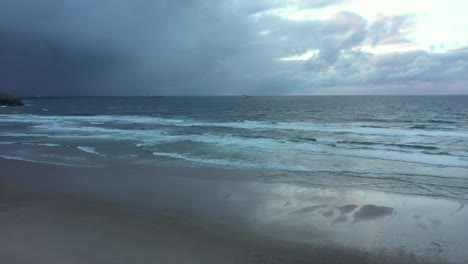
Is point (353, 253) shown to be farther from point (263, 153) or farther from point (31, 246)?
point (263, 153)

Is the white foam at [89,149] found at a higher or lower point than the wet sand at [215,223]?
higher

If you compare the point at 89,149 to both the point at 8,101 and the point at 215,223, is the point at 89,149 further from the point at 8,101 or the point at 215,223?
the point at 8,101

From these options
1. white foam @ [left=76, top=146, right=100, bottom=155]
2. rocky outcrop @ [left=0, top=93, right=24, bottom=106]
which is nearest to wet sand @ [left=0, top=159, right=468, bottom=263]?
white foam @ [left=76, top=146, right=100, bottom=155]

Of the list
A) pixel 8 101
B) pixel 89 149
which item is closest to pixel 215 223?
pixel 89 149

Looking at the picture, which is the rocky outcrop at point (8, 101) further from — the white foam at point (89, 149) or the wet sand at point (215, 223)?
the wet sand at point (215, 223)

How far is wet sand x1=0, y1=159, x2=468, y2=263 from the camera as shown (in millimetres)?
6477

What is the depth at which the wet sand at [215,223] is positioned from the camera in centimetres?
648

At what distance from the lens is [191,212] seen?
8930mm

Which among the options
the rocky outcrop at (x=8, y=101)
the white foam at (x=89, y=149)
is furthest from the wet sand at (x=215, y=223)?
the rocky outcrop at (x=8, y=101)

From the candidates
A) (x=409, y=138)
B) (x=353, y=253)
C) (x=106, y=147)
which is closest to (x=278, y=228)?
(x=353, y=253)

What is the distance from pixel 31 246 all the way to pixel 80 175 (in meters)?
6.68

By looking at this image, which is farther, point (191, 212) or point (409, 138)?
point (409, 138)

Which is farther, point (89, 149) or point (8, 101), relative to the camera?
point (8, 101)

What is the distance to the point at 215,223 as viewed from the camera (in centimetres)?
815
